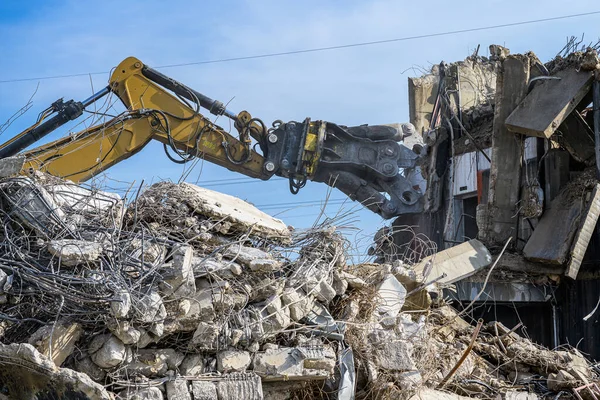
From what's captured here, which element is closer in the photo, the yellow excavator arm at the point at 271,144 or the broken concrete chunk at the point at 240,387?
the broken concrete chunk at the point at 240,387

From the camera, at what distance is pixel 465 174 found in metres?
13.6

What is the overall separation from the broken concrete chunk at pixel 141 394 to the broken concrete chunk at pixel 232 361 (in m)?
0.57

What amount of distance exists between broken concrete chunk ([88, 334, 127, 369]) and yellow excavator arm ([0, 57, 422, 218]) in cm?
703

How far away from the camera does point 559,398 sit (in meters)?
8.49

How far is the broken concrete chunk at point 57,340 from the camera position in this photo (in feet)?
20.0

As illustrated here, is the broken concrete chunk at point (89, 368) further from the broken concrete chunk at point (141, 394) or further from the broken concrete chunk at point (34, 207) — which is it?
the broken concrete chunk at point (34, 207)

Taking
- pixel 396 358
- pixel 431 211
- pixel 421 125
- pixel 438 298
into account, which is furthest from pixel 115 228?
pixel 421 125

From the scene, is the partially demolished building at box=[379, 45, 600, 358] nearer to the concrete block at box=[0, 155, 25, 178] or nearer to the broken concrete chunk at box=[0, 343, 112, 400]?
the concrete block at box=[0, 155, 25, 178]

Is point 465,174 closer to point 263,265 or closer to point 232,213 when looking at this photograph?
point 232,213

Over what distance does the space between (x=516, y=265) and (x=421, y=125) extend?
5900mm

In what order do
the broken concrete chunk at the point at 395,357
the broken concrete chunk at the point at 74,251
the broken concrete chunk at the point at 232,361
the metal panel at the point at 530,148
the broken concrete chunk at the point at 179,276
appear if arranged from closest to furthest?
1. the broken concrete chunk at the point at 74,251
2. the broken concrete chunk at the point at 179,276
3. the broken concrete chunk at the point at 232,361
4. the broken concrete chunk at the point at 395,357
5. the metal panel at the point at 530,148

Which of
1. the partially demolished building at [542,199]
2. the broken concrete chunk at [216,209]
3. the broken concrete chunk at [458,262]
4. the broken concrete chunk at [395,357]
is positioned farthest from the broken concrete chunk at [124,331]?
the partially demolished building at [542,199]

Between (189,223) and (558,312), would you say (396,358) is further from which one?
(558,312)

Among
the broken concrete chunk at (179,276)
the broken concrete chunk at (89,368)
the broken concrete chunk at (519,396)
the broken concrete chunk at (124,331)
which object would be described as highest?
the broken concrete chunk at (179,276)
